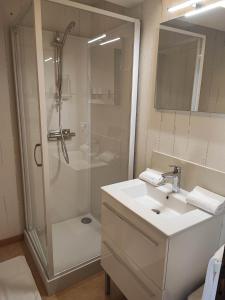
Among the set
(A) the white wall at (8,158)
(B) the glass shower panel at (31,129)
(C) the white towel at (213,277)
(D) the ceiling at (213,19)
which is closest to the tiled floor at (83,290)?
(B) the glass shower panel at (31,129)

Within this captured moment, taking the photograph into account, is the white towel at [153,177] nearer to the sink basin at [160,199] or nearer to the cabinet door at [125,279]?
the sink basin at [160,199]

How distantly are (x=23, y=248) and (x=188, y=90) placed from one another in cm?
213

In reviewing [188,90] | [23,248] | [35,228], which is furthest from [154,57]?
[23,248]

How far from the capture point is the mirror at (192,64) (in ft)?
4.14

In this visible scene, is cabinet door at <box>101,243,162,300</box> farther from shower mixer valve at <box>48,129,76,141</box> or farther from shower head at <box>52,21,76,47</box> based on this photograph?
shower head at <box>52,21,76,47</box>

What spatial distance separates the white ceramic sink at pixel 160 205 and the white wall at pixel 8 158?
1105 mm

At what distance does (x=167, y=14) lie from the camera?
5.01ft

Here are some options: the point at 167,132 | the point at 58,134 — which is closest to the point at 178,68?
the point at 167,132

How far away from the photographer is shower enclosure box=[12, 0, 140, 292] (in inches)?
62.7

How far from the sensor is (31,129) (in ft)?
5.84

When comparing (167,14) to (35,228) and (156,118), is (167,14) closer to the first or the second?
(156,118)

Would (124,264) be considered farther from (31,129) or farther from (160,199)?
(31,129)

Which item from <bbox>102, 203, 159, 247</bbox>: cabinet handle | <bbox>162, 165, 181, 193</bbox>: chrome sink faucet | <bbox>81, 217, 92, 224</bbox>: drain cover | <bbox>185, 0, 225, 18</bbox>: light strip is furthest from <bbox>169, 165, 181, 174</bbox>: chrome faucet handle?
<bbox>81, 217, 92, 224</bbox>: drain cover

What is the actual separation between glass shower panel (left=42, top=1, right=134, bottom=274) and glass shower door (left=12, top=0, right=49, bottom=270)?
6.4 inches
